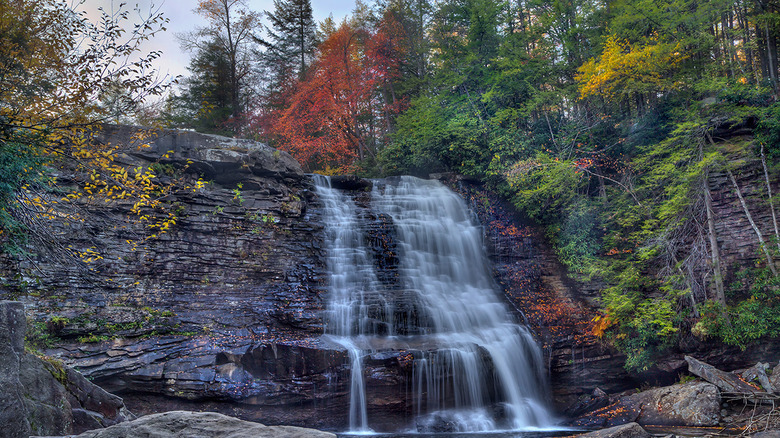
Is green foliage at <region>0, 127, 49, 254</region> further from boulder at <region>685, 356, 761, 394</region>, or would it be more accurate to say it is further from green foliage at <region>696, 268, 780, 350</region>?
green foliage at <region>696, 268, 780, 350</region>

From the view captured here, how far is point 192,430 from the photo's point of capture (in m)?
2.68

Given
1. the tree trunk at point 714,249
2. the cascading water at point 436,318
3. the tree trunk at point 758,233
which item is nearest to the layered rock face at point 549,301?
the cascading water at point 436,318

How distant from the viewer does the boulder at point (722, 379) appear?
7676mm

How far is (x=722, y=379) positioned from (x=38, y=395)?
10.8 m

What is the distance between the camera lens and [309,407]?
8.59 meters

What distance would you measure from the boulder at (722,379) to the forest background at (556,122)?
3.12ft

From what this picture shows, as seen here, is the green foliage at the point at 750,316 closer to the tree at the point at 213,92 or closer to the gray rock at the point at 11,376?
the gray rock at the point at 11,376

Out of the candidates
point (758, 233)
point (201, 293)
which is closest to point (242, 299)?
point (201, 293)

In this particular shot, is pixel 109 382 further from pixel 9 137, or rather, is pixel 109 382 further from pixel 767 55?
pixel 767 55

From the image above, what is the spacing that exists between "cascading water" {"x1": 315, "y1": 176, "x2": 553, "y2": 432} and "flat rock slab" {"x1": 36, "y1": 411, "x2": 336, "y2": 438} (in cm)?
628

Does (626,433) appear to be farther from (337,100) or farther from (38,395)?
(337,100)

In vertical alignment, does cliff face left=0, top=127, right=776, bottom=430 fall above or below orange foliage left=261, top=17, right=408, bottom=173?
below

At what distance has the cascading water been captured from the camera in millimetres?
8875

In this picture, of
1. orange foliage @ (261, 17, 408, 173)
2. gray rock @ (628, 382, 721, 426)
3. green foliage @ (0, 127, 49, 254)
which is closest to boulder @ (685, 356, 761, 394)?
gray rock @ (628, 382, 721, 426)
